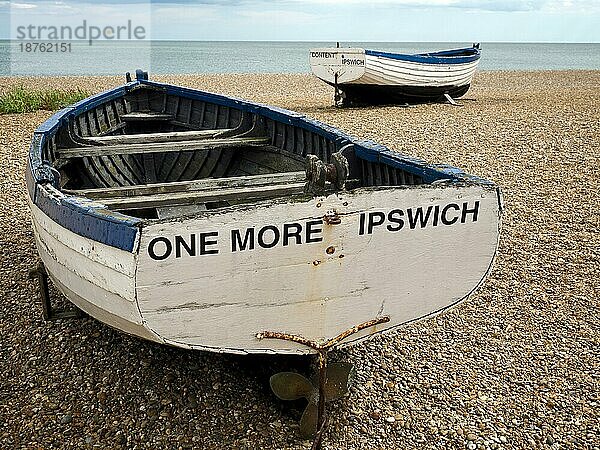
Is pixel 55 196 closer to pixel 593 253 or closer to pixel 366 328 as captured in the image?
pixel 366 328

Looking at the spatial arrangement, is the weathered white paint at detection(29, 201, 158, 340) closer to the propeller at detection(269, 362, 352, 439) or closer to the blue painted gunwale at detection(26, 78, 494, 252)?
the blue painted gunwale at detection(26, 78, 494, 252)

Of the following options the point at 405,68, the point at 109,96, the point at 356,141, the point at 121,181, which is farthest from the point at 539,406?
the point at 405,68

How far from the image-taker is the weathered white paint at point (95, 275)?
101 inches

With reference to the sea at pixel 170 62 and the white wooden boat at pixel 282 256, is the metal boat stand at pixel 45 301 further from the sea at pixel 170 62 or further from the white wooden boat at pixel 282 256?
the sea at pixel 170 62

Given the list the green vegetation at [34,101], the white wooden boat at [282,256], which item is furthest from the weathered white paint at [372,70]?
the white wooden boat at [282,256]

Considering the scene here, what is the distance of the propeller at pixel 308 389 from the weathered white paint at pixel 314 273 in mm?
204

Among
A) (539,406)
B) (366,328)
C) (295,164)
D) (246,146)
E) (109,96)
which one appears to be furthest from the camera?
(109,96)

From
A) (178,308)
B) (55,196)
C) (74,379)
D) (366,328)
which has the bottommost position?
(74,379)

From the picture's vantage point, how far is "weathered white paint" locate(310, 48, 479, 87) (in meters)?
13.2

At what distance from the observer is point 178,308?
2602 millimetres

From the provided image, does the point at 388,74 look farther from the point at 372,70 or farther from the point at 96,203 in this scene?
the point at 96,203

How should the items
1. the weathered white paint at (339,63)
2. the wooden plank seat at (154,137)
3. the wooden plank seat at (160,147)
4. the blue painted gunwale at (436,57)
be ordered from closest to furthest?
the wooden plank seat at (160,147), the wooden plank seat at (154,137), the weathered white paint at (339,63), the blue painted gunwale at (436,57)

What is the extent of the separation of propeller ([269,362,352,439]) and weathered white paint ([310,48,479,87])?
422 inches

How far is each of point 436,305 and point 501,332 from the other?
1.26m
